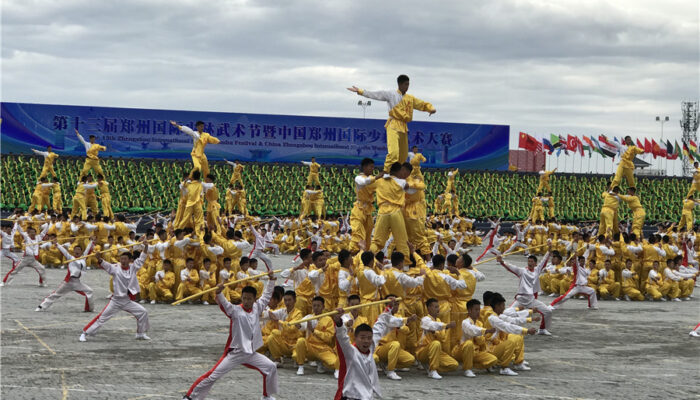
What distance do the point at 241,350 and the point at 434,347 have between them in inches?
130

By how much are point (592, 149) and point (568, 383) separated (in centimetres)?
5833

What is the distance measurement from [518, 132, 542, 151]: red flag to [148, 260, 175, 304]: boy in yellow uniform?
49674mm

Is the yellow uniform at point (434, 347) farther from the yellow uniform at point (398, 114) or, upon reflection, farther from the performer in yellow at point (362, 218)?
the yellow uniform at point (398, 114)

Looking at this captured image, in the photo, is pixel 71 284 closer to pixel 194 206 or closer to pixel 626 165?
pixel 194 206

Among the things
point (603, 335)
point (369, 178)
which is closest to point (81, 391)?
point (369, 178)

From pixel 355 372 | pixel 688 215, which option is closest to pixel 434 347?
pixel 355 372

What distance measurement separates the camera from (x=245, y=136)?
5981 centimetres

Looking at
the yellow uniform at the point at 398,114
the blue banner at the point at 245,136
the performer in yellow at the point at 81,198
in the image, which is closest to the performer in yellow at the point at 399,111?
the yellow uniform at the point at 398,114

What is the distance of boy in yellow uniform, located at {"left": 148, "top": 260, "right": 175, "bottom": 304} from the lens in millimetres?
19766

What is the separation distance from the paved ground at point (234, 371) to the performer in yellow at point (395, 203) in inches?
102

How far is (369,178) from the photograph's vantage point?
46.3 feet

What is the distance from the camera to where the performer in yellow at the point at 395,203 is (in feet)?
46.7

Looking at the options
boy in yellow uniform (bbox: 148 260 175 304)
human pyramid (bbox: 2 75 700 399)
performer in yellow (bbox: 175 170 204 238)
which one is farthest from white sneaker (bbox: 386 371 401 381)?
performer in yellow (bbox: 175 170 204 238)

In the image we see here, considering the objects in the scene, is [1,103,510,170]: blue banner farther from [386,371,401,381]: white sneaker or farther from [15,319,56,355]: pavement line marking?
[386,371,401,381]: white sneaker
